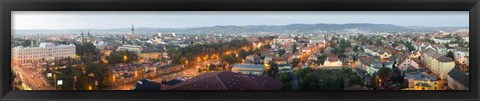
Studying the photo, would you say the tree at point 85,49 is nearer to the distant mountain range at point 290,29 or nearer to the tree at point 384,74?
the distant mountain range at point 290,29

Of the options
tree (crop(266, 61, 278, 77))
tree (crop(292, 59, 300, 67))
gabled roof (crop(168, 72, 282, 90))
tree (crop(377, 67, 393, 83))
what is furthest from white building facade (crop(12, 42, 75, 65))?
tree (crop(377, 67, 393, 83))

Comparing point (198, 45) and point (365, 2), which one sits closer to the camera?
point (365, 2)

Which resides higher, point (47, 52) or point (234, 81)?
point (47, 52)

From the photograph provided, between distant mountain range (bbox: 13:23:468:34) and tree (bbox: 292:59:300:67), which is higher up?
distant mountain range (bbox: 13:23:468:34)

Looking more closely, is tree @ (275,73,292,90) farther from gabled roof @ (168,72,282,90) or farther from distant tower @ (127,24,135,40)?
distant tower @ (127,24,135,40)

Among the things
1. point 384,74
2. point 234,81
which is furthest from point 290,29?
point 384,74

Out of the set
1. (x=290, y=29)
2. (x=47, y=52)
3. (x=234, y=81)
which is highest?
(x=290, y=29)

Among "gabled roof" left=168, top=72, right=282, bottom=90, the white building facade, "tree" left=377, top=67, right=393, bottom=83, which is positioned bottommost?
"gabled roof" left=168, top=72, right=282, bottom=90

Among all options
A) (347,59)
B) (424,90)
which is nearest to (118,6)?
(347,59)

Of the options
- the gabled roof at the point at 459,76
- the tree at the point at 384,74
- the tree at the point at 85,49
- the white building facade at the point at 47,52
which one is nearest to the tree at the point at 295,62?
the tree at the point at 384,74

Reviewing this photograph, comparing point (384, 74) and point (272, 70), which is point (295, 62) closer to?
point (272, 70)

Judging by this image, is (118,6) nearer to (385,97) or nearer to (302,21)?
(302,21)
